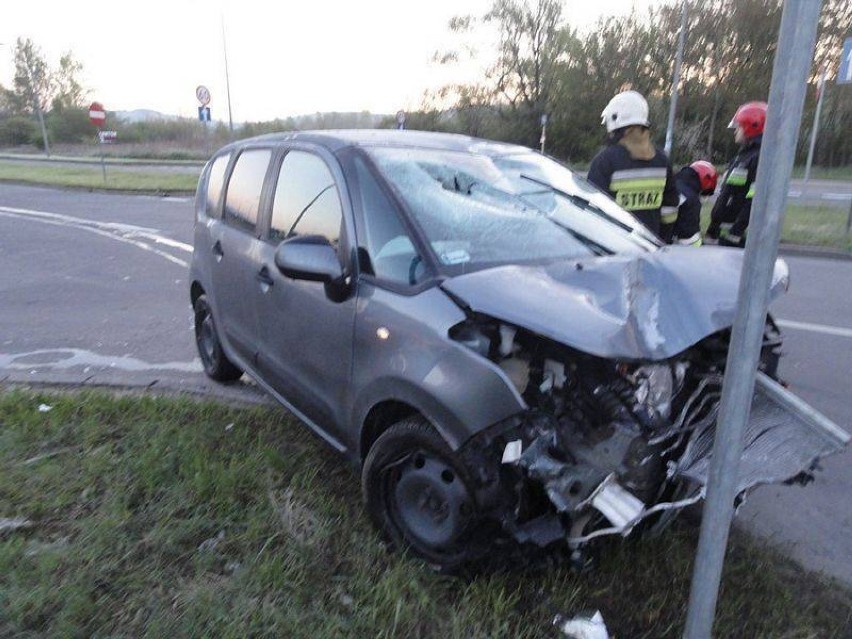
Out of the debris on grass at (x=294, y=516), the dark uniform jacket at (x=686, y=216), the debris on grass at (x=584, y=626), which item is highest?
the dark uniform jacket at (x=686, y=216)

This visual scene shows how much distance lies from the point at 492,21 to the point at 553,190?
3714cm

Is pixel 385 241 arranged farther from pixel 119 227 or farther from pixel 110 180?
pixel 110 180

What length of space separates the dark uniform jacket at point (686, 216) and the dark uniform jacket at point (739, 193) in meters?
0.36

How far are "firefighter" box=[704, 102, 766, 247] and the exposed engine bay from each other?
3.05m

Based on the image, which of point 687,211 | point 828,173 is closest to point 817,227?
point 687,211

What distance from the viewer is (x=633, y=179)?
448cm


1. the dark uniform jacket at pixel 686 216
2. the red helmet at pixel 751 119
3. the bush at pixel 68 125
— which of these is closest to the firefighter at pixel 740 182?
the red helmet at pixel 751 119

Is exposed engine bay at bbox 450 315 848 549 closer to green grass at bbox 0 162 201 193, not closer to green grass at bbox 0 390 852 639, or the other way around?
green grass at bbox 0 390 852 639

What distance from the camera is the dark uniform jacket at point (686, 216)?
15.8 feet

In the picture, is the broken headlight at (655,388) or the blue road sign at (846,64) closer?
the broken headlight at (655,388)

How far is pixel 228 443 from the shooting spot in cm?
371

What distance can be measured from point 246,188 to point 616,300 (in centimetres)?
262

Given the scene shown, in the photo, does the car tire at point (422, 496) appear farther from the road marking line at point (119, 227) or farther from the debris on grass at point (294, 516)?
the road marking line at point (119, 227)

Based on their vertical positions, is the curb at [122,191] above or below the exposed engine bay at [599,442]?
below
